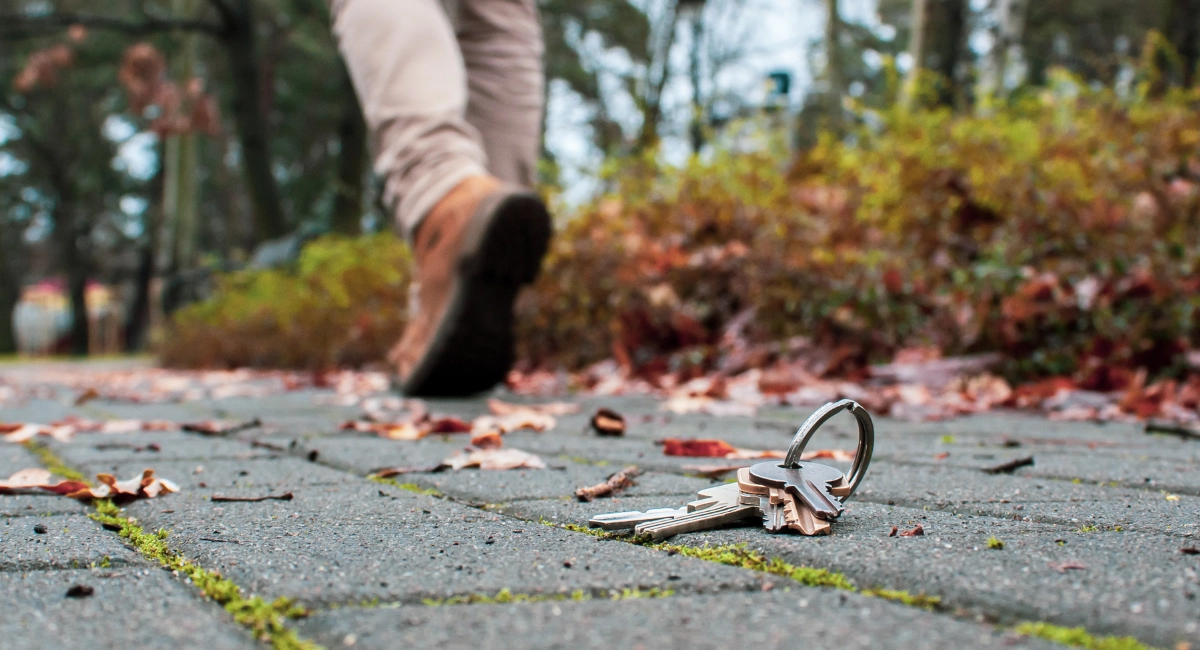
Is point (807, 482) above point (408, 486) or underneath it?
above

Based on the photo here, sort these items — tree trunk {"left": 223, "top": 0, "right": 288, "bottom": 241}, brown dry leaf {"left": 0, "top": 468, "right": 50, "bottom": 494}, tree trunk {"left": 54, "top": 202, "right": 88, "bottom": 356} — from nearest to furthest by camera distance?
brown dry leaf {"left": 0, "top": 468, "right": 50, "bottom": 494}, tree trunk {"left": 223, "top": 0, "right": 288, "bottom": 241}, tree trunk {"left": 54, "top": 202, "right": 88, "bottom": 356}

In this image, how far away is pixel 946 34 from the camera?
6.82 metres

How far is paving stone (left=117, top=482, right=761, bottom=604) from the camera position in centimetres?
88

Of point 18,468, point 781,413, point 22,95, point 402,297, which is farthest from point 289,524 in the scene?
point 22,95

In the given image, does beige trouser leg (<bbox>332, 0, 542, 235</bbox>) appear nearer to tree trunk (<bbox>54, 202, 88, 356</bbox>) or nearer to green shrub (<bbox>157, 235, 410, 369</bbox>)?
green shrub (<bbox>157, 235, 410, 369</bbox>)

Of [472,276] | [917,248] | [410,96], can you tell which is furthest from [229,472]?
[917,248]

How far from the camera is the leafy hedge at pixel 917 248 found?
120 inches

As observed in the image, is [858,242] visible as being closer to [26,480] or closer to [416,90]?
[416,90]

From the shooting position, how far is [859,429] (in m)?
1.14

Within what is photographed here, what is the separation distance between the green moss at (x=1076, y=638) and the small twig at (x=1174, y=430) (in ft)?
5.49

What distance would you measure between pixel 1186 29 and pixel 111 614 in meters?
7.54

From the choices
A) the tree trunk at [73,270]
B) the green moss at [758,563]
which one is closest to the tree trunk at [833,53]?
the green moss at [758,563]

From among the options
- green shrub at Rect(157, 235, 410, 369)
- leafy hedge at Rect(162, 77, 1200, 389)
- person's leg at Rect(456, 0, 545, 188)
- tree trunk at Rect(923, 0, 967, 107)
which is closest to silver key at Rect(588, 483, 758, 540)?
leafy hedge at Rect(162, 77, 1200, 389)

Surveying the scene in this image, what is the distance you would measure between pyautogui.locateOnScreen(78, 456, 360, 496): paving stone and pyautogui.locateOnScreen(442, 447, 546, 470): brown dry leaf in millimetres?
176
